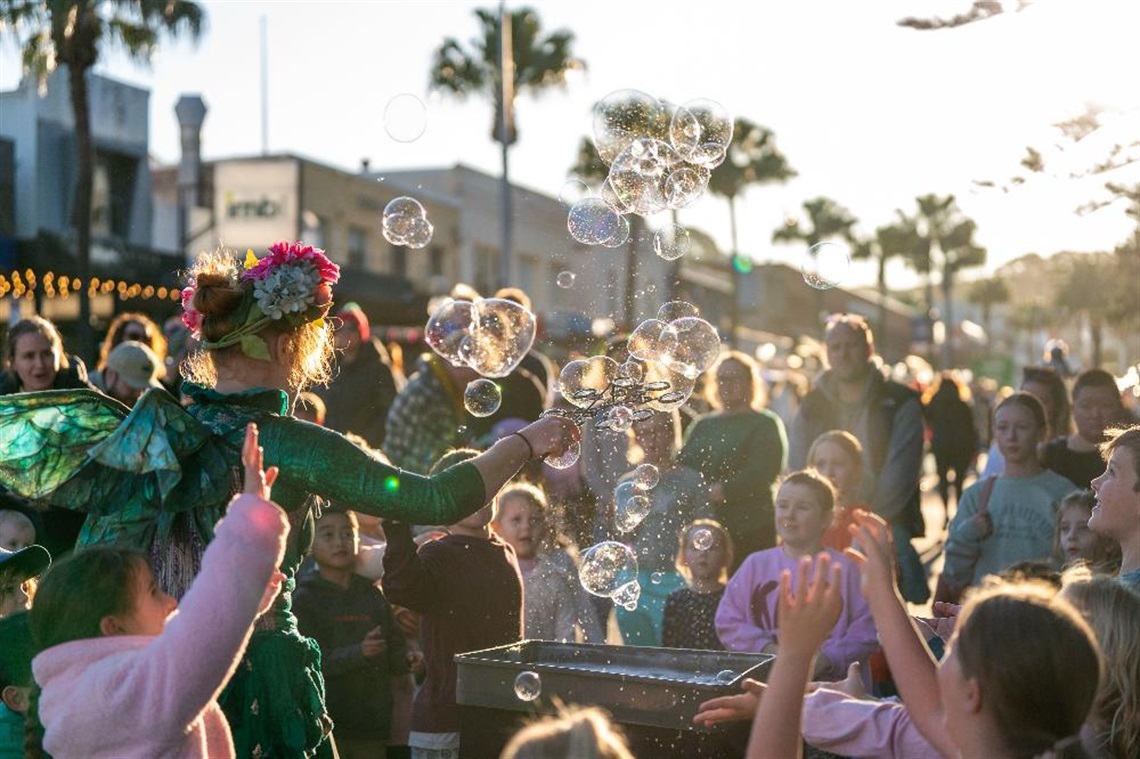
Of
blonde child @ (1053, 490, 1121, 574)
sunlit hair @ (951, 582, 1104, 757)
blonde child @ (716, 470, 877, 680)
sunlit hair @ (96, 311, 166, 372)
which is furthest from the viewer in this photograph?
sunlit hair @ (96, 311, 166, 372)

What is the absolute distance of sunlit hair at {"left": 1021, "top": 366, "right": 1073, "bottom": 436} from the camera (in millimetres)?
9281


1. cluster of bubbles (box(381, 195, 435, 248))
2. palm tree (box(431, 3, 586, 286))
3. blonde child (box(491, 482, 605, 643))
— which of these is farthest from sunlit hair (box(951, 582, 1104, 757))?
Answer: palm tree (box(431, 3, 586, 286))

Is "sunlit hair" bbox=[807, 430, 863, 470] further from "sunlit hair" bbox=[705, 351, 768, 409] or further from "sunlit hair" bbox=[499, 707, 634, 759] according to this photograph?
"sunlit hair" bbox=[499, 707, 634, 759]

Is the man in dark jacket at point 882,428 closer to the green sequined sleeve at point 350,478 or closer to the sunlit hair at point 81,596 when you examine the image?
the green sequined sleeve at point 350,478

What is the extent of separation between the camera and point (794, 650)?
2.86 metres

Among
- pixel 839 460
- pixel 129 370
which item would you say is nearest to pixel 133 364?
pixel 129 370

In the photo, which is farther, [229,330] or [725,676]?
[725,676]

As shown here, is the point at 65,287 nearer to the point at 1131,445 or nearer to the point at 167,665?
the point at 1131,445

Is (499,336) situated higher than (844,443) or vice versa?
(499,336)

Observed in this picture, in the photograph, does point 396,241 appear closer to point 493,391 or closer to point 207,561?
point 493,391

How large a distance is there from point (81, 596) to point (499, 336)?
3.41 m

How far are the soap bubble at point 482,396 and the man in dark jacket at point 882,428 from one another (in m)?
2.40

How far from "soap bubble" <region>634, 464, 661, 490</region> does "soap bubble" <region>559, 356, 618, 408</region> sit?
0.57 meters

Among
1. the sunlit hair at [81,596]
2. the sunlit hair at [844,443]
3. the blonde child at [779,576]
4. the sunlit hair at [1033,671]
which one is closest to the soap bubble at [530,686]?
the sunlit hair at [81,596]
